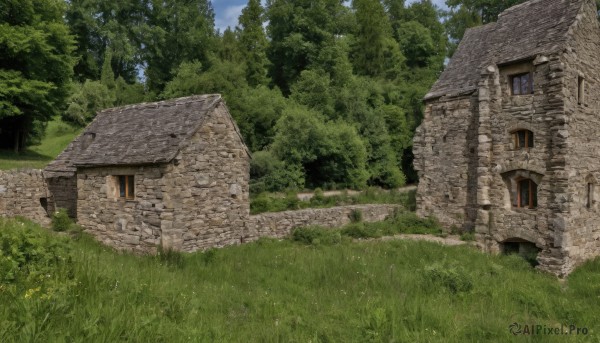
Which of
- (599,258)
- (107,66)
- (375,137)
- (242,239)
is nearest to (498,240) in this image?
(599,258)

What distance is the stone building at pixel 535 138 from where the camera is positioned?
589 inches

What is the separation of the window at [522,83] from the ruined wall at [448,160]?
1.91 meters

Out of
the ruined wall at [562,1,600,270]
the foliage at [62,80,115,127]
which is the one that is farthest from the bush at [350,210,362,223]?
the foliage at [62,80,115,127]

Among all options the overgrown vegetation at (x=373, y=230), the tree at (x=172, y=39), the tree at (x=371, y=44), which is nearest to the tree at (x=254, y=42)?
the tree at (x=172, y=39)

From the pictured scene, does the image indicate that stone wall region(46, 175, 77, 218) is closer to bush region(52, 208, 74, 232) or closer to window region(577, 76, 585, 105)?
bush region(52, 208, 74, 232)

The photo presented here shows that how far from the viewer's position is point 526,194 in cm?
1625

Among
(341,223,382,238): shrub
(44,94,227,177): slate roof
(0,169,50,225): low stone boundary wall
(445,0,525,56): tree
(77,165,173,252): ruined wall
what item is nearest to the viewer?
(77,165,173,252): ruined wall

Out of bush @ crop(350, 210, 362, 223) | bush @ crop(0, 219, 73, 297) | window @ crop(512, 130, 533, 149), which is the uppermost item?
window @ crop(512, 130, 533, 149)

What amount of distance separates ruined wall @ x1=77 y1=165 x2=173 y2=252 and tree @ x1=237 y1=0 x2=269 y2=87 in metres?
25.2

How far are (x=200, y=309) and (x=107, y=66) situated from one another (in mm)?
36319

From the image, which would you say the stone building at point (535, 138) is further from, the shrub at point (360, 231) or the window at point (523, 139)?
the shrub at point (360, 231)

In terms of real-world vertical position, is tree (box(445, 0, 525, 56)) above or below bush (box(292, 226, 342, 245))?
above

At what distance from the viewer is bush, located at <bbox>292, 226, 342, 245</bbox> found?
54.7ft

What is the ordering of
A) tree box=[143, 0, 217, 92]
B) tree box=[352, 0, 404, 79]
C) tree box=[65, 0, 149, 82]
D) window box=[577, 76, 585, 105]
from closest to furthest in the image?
window box=[577, 76, 585, 105] → tree box=[65, 0, 149, 82] → tree box=[143, 0, 217, 92] → tree box=[352, 0, 404, 79]
